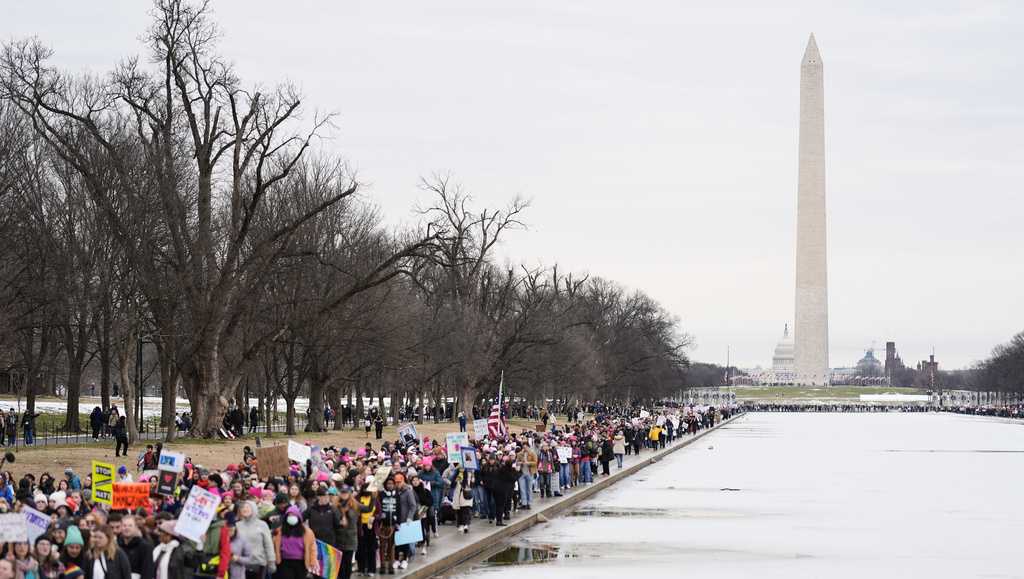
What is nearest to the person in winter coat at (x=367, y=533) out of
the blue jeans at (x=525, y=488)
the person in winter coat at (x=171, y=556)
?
the person in winter coat at (x=171, y=556)

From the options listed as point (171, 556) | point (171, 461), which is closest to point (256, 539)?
point (171, 556)

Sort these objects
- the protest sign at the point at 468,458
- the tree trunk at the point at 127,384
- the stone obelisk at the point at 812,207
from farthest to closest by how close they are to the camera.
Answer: the stone obelisk at the point at 812,207 < the tree trunk at the point at 127,384 < the protest sign at the point at 468,458

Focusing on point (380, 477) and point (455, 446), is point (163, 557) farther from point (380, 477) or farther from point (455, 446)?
point (455, 446)

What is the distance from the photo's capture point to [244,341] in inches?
2000

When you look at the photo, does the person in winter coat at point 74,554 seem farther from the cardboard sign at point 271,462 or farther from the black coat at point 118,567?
the cardboard sign at point 271,462

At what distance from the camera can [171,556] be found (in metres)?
13.9

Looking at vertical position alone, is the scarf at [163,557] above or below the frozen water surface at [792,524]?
above

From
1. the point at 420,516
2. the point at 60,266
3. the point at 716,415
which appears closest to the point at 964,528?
the point at 420,516

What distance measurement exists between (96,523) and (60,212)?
3601cm

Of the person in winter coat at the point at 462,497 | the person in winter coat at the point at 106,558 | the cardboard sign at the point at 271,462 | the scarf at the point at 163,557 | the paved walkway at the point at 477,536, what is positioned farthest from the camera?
the person in winter coat at the point at 462,497

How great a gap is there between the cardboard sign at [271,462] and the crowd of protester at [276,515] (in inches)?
4.2

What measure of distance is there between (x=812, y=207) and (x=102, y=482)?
131467 mm

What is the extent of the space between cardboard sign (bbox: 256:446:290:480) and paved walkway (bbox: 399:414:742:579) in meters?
2.64

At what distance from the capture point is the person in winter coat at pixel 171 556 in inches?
545
